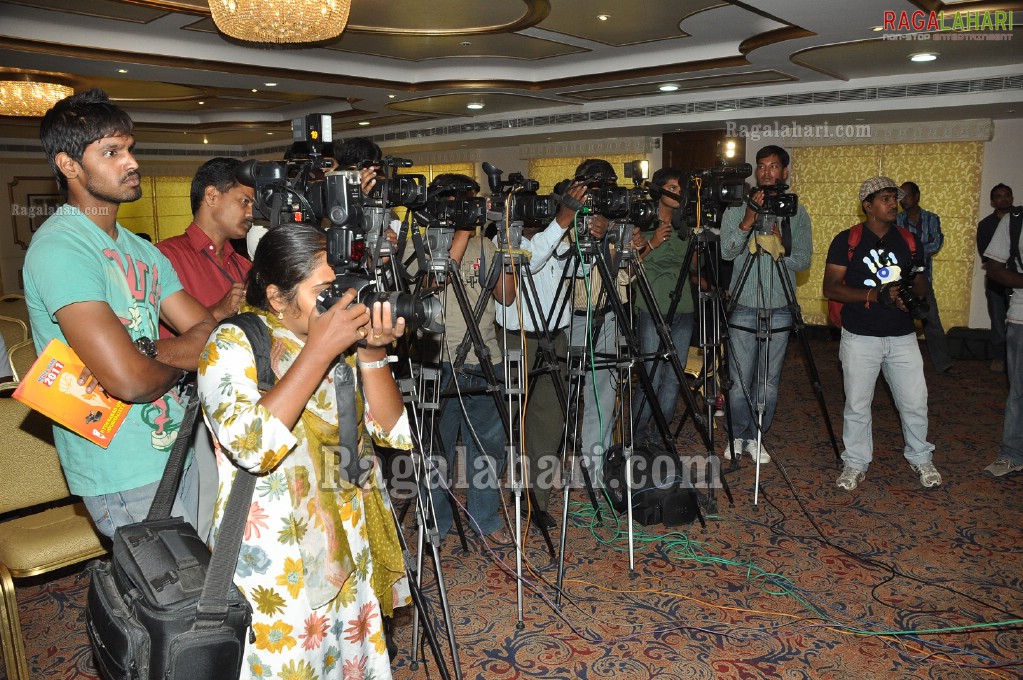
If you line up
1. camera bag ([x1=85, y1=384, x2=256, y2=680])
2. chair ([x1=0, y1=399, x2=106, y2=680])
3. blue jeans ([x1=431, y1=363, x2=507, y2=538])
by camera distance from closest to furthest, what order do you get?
camera bag ([x1=85, y1=384, x2=256, y2=680])
chair ([x1=0, y1=399, x2=106, y2=680])
blue jeans ([x1=431, y1=363, x2=507, y2=538])

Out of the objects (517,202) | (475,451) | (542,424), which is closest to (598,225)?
(517,202)

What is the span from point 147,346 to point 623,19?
4733 millimetres

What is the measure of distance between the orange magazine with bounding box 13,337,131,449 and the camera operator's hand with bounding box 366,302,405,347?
26.6 inches

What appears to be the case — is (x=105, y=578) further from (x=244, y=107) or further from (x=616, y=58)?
(x=244, y=107)

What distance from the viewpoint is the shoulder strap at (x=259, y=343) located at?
143 cm

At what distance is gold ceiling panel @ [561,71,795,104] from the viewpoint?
6730 mm

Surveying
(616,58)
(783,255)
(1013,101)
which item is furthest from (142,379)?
(1013,101)

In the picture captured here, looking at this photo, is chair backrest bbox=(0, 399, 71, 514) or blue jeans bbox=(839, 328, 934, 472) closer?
chair backrest bbox=(0, 399, 71, 514)

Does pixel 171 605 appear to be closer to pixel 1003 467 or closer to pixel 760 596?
pixel 760 596

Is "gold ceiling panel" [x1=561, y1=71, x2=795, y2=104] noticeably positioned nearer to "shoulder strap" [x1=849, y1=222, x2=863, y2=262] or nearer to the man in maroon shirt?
"shoulder strap" [x1=849, y1=222, x2=863, y2=262]

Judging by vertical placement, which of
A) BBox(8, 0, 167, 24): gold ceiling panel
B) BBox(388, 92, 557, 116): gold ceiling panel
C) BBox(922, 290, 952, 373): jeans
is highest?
BBox(388, 92, 557, 116): gold ceiling panel

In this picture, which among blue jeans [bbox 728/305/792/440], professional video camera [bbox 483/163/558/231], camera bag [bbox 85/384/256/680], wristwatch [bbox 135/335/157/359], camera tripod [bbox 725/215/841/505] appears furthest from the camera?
blue jeans [bbox 728/305/792/440]

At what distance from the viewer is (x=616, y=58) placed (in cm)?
675

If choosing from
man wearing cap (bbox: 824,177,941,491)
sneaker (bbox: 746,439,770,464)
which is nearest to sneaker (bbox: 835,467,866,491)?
man wearing cap (bbox: 824,177,941,491)
